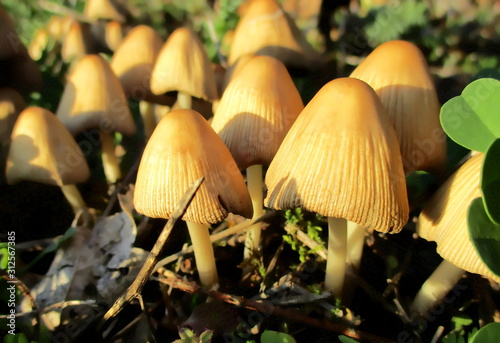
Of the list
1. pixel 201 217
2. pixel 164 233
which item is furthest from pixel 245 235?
pixel 164 233

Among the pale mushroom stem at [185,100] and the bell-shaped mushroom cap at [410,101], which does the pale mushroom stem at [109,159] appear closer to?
the pale mushroom stem at [185,100]

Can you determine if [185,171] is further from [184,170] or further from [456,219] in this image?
[456,219]

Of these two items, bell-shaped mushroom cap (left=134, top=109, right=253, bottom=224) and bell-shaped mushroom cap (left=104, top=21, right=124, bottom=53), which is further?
bell-shaped mushroom cap (left=104, top=21, right=124, bottom=53)

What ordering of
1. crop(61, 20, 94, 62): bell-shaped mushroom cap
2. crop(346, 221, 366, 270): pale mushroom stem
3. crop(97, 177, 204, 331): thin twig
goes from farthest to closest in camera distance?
crop(61, 20, 94, 62): bell-shaped mushroom cap → crop(346, 221, 366, 270): pale mushroom stem → crop(97, 177, 204, 331): thin twig

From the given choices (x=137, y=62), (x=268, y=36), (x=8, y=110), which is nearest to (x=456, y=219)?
(x=268, y=36)

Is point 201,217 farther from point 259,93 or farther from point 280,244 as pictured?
point 280,244

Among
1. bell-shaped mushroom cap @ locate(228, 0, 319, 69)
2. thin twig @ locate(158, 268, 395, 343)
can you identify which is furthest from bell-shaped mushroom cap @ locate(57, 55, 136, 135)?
thin twig @ locate(158, 268, 395, 343)

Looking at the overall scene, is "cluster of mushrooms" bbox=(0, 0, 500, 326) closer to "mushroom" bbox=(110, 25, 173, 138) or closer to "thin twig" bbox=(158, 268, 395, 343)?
"mushroom" bbox=(110, 25, 173, 138)

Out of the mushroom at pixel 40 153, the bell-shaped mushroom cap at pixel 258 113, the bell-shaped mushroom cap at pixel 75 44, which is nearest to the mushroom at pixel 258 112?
the bell-shaped mushroom cap at pixel 258 113
